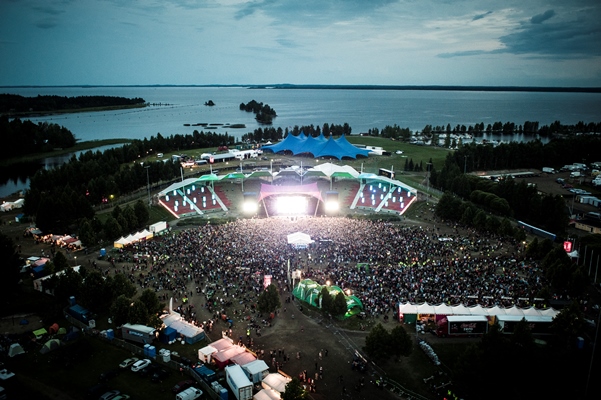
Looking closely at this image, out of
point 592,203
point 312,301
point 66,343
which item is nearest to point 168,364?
point 66,343

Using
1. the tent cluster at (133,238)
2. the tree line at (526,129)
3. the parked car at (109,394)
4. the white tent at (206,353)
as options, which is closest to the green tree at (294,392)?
the white tent at (206,353)

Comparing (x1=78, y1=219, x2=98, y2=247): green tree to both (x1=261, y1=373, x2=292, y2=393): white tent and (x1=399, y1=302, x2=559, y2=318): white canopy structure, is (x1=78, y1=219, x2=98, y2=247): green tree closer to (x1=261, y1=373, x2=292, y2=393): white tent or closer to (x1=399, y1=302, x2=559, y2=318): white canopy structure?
(x1=261, y1=373, x2=292, y2=393): white tent

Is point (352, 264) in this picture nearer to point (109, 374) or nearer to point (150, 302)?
point (150, 302)

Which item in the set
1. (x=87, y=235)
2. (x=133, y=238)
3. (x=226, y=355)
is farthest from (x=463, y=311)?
(x=87, y=235)

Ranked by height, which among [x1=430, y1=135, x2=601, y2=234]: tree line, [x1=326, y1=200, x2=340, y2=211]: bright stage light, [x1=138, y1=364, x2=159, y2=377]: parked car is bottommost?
[x1=138, y1=364, x2=159, y2=377]: parked car

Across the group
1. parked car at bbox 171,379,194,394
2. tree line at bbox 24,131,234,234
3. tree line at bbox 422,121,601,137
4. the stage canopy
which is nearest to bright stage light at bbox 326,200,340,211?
the stage canopy
